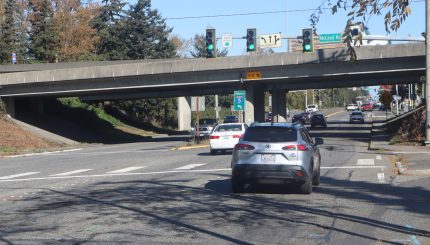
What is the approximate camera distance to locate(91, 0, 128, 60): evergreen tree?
8925 cm

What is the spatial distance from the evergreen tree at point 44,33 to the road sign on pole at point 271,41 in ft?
140

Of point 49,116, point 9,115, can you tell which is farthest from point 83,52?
point 9,115

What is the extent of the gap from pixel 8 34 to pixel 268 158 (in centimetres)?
6495

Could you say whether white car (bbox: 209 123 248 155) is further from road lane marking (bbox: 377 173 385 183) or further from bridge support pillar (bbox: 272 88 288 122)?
bridge support pillar (bbox: 272 88 288 122)

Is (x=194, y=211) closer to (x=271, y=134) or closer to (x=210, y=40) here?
(x=271, y=134)

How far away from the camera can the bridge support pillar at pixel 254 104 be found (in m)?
55.1

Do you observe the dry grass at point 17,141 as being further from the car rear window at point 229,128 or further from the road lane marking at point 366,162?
the road lane marking at point 366,162

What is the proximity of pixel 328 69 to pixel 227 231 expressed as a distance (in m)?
36.5

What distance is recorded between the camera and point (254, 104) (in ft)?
193

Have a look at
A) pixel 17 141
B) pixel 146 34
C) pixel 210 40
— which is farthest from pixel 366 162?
pixel 146 34

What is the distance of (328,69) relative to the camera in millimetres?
46469

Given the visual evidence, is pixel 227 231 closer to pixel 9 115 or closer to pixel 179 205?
pixel 179 205

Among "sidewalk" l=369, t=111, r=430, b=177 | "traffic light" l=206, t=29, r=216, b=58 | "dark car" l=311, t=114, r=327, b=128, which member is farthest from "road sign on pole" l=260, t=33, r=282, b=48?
"dark car" l=311, t=114, r=327, b=128

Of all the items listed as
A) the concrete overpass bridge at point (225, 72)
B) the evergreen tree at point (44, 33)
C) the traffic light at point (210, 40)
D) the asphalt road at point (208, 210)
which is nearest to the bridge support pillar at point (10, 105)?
the concrete overpass bridge at point (225, 72)
